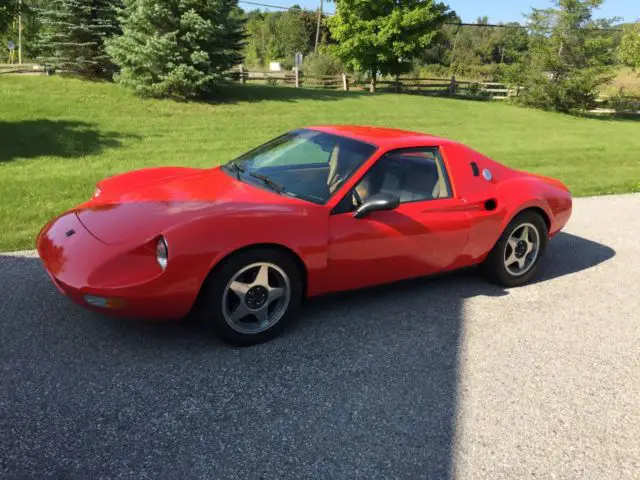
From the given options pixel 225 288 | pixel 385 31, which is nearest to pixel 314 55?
pixel 385 31

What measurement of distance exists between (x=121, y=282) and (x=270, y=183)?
1398 mm

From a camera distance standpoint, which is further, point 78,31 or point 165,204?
point 78,31

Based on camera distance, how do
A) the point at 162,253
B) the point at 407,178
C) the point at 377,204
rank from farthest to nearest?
the point at 407,178, the point at 377,204, the point at 162,253

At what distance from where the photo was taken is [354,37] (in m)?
32.1

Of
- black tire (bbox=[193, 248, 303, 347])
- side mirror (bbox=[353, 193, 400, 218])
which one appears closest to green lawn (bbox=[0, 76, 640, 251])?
black tire (bbox=[193, 248, 303, 347])

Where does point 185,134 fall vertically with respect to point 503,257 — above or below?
above

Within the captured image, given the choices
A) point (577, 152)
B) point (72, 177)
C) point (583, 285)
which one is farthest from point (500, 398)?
point (577, 152)

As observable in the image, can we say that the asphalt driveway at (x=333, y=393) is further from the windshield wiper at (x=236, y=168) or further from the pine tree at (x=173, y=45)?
the pine tree at (x=173, y=45)

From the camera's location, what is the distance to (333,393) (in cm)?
309

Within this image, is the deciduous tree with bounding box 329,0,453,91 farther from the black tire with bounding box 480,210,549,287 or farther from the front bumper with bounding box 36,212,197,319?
the front bumper with bounding box 36,212,197,319

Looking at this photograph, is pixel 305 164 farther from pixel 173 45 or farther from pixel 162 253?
pixel 173 45

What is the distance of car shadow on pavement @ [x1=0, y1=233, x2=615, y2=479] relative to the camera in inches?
98.0

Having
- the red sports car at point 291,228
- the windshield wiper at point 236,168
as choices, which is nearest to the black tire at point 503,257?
the red sports car at point 291,228

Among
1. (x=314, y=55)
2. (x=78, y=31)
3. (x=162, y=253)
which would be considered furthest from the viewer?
(x=314, y=55)
